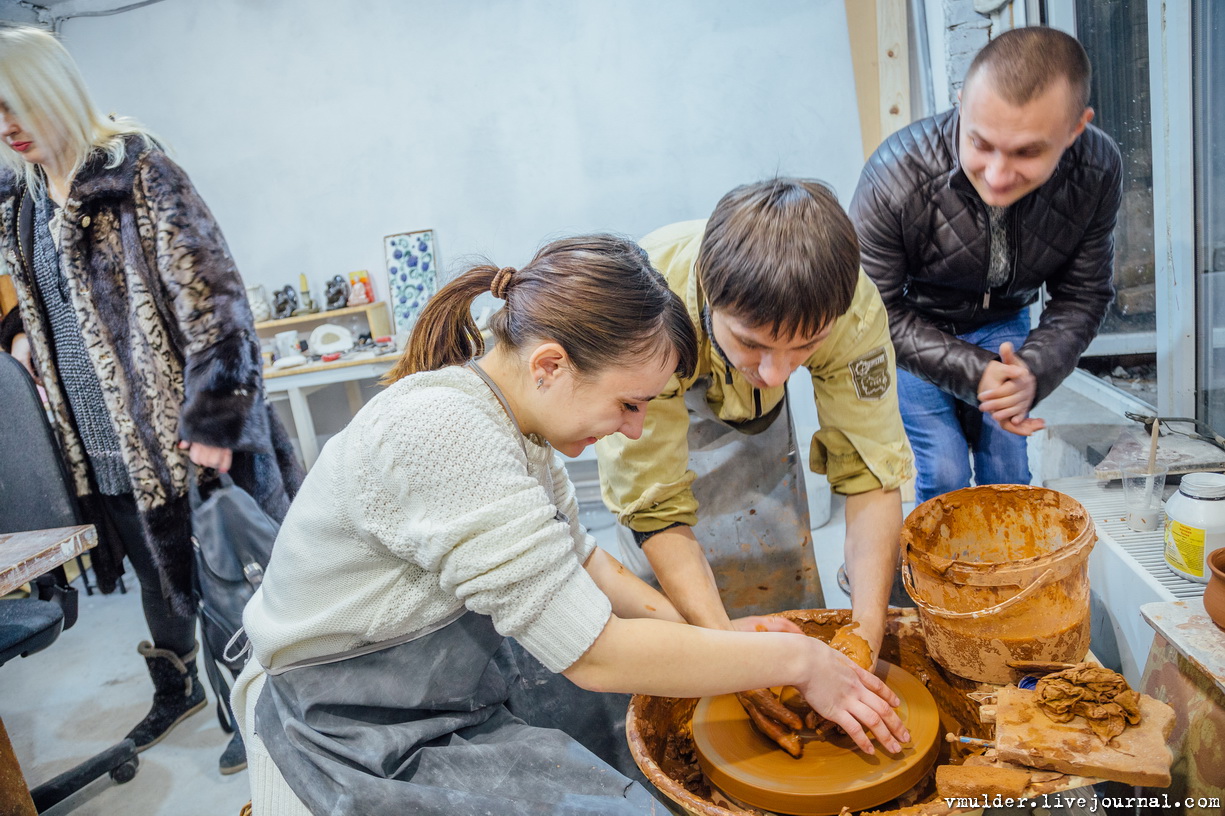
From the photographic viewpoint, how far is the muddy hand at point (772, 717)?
1.50 metres

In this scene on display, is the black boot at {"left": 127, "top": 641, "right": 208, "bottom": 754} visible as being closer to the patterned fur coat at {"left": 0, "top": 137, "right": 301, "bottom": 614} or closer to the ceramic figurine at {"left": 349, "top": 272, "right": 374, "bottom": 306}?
the patterned fur coat at {"left": 0, "top": 137, "right": 301, "bottom": 614}

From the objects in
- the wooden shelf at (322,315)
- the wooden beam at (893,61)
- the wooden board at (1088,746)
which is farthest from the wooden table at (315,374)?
the wooden board at (1088,746)

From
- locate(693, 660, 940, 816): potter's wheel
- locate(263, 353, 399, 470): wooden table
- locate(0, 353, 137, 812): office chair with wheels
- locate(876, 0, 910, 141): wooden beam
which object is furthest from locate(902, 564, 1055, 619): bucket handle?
locate(263, 353, 399, 470): wooden table

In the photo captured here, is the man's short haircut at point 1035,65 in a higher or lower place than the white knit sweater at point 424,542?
higher

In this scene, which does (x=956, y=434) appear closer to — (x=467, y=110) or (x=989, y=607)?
(x=989, y=607)

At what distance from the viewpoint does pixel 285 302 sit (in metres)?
5.29

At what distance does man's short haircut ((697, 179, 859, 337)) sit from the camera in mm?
1407

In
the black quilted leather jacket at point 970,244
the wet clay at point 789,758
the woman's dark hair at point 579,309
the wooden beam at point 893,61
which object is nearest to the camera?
the woman's dark hair at point 579,309

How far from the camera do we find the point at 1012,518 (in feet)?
6.15

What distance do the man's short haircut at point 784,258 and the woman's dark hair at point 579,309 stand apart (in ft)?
0.42

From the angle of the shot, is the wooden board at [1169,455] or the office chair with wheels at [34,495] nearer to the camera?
the wooden board at [1169,455]

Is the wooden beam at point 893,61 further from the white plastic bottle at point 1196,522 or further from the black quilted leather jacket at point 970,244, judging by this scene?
the white plastic bottle at point 1196,522

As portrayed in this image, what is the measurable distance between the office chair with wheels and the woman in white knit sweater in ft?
4.41

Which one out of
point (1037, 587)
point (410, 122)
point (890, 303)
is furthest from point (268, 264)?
point (1037, 587)
